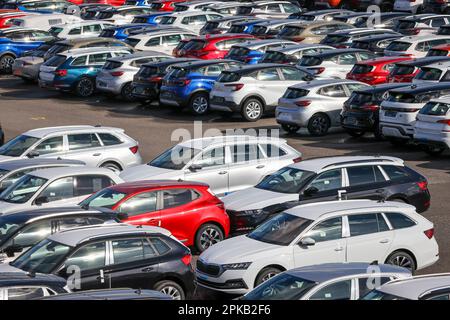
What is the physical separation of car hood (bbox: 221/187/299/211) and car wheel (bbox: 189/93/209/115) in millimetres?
12074

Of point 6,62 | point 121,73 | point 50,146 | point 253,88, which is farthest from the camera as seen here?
point 6,62

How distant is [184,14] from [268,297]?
32223mm

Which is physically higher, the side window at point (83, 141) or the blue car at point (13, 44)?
the side window at point (83, 141)

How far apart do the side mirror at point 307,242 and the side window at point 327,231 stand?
0.59 feet

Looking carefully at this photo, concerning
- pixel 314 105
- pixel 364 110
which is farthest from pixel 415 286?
pixel 314 105

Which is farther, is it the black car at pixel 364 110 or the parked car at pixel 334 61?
the parked car at pixel 334 61

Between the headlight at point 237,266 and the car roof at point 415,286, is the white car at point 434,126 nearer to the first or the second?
the headlight at point 237,266

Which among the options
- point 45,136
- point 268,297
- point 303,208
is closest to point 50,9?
point 45,136

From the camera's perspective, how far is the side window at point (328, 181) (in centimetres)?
1834

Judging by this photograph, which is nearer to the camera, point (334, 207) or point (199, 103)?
point (334, 207)

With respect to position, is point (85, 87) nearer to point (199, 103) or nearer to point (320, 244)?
point (199, 103)

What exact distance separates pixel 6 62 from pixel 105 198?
75.6 feet

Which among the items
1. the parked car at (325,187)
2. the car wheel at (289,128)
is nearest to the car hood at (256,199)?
the parked car at (325,187)

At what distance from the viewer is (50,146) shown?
22.7 metres
